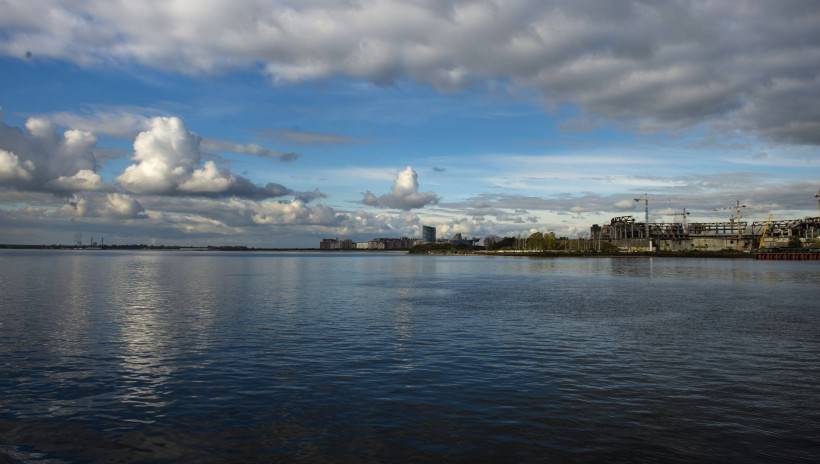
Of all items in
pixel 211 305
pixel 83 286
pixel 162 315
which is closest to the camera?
pixel 162 315

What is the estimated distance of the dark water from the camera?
1748 centimetres

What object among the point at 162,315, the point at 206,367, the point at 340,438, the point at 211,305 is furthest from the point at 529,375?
the point at 211,305

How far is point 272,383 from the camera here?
2511 cm

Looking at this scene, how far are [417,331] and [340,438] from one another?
22.4 meters

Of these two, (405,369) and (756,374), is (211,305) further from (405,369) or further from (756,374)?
(756,374)

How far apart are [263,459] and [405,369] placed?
12153mm

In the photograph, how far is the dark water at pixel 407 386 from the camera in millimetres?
17484

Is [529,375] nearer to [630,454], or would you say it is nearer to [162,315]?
[630,454]

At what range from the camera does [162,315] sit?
159 ft

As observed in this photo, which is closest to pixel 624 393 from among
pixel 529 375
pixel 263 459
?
pixel 529 375

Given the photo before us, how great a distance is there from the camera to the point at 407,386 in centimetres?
2458

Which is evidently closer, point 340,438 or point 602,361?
point 340,438

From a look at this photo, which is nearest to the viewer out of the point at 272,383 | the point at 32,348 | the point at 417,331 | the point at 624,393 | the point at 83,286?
the point at 624,393

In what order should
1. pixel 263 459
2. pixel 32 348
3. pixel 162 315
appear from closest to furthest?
pixel 263 459
pixel 32 348
pixel 162 315
